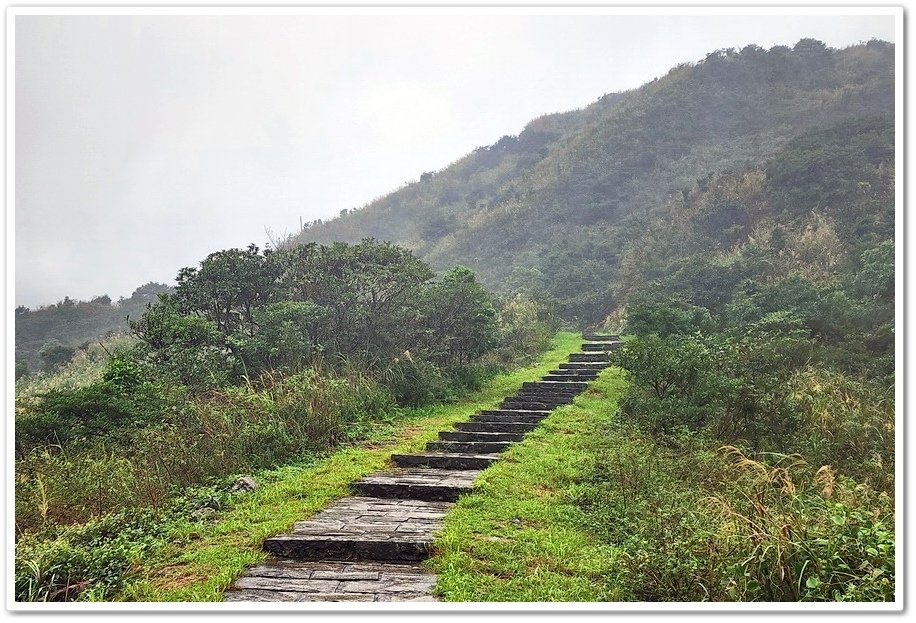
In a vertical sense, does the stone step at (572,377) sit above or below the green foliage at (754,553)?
below

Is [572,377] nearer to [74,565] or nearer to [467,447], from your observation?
[467,447]

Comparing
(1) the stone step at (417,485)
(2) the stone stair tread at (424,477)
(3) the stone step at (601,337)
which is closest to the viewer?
(1) the stone step at (417,485)

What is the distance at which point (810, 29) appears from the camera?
588 cm

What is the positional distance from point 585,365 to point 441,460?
639 cm

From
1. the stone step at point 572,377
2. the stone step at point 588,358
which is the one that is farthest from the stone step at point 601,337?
the stone step at point 572,377

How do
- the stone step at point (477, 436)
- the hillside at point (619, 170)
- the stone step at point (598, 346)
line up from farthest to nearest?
the hillside at point (619, 170), the stone step at point (598, 346), the stone step at point (477, 436)

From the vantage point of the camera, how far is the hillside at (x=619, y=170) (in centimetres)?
2533

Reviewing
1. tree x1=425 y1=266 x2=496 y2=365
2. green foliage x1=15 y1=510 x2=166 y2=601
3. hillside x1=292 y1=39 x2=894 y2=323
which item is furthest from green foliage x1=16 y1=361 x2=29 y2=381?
hillside x1=292 y1=39 x2=894 y2=323

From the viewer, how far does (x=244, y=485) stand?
5.40 meters

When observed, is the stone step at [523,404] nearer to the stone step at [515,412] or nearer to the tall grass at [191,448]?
the stone step at [515,412]

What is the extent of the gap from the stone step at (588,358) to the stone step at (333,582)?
9183 millimetres

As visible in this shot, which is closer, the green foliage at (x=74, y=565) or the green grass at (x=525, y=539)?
the green grass at (x=525, y=539)

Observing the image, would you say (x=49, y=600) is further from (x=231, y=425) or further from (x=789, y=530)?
(x=789, y=530)
